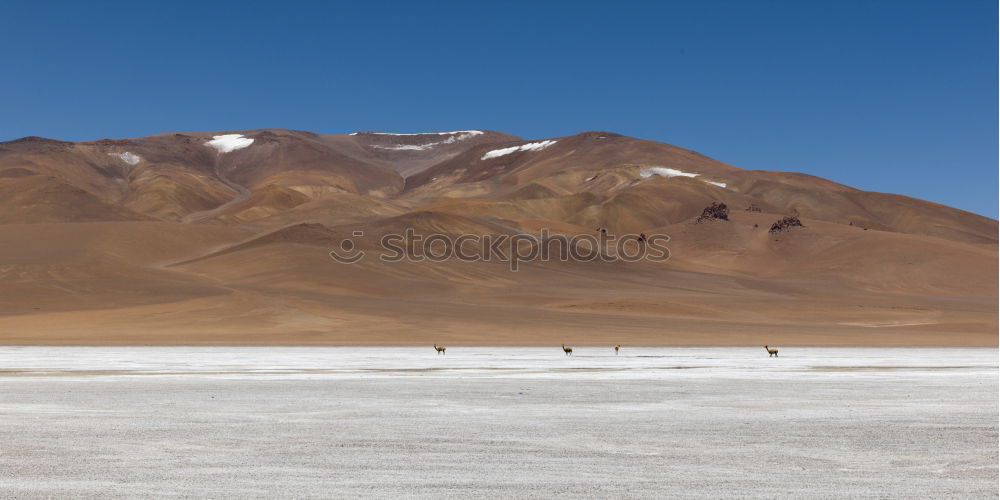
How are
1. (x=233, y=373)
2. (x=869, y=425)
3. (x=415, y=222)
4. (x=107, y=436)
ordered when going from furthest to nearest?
(x=415, y=222), (x=233, y=373), (x=869, y=425), (x=107, y=436)

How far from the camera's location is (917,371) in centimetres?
3039

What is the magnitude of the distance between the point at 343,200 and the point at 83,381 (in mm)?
143580

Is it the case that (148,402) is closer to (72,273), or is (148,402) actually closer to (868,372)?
(868,372)

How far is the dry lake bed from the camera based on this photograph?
437 inches

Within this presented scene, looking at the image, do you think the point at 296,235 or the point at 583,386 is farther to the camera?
the point at 296,235

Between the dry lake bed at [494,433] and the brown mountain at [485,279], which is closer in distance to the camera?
the dry lake bed at [494,433]

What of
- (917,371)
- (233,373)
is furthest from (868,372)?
(233,373)

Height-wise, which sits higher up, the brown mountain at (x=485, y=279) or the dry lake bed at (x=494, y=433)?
the brown mountain at (x=485, y=279)

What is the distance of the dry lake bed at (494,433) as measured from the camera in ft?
36.4

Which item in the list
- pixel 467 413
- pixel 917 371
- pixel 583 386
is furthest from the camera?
pixel 917 371

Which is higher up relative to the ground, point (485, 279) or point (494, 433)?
point (485, 279)

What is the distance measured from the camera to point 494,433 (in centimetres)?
1530

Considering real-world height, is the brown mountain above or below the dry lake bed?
above

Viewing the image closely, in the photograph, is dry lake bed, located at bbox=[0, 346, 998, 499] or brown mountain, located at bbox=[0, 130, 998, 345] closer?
dry lake bed, located at bbox=[0, 346, 998, 499]
